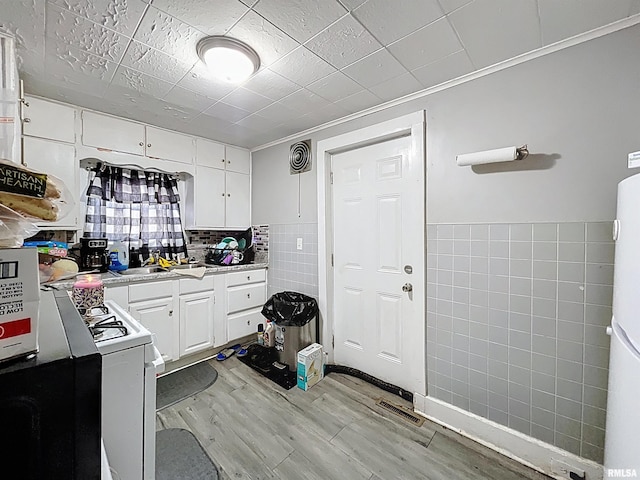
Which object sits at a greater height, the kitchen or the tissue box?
the kitchen

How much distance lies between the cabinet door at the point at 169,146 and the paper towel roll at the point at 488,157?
8.25ft

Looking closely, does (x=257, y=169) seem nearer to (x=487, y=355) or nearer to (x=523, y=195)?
(x=523, y=195)

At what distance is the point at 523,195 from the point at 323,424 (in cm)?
189

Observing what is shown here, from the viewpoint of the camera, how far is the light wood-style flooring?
1.54 metres

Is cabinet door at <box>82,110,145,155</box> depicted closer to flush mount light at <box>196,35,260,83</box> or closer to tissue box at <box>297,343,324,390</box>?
flush mount light at <box>196,35,260,83</box>

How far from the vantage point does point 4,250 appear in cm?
43

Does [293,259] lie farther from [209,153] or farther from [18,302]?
[18,302]

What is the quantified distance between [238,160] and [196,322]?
184 cm

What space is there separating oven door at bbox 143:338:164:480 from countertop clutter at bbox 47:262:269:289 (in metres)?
1.27

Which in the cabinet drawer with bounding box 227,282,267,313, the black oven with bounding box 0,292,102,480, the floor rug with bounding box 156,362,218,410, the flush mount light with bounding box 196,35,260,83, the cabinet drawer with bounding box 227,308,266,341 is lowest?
the floor rug with bounding box 156,362,218,410

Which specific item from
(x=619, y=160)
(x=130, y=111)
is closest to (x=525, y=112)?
(x=619, y=160)

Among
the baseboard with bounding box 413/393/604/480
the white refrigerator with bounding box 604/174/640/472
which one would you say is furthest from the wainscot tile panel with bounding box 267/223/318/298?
the white refrigerator with bounding box 604/174/640/472

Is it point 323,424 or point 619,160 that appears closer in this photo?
point 619,160

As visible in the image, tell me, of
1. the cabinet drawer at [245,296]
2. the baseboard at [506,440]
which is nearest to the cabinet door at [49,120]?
the cabinet drawer at [245,296]
